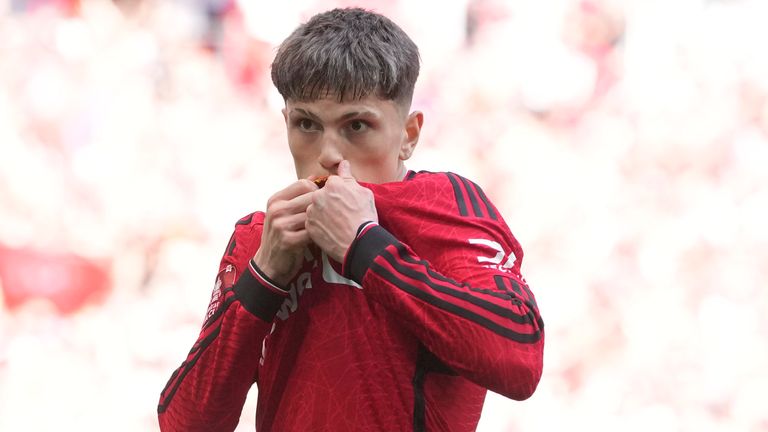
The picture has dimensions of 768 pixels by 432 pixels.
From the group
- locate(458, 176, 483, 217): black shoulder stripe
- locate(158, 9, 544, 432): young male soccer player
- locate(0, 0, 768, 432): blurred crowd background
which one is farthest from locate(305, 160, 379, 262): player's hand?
locate(0, 0, 768, 432): blurred crowd background

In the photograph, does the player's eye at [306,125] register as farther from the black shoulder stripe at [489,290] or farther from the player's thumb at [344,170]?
the black shoulder stripe at [489,290]

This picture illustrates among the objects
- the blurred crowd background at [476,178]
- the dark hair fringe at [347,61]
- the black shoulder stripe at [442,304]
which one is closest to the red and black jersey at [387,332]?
the black shoulder stripe at [442,304]

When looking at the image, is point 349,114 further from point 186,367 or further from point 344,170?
point 186,367

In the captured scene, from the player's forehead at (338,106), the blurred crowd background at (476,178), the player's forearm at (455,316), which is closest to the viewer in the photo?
the player's forearm at (455,316)

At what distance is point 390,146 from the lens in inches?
37.8

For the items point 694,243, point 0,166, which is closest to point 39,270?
point 0,166

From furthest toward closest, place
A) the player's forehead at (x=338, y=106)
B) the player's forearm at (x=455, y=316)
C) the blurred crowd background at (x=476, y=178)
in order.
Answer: the blurred crowd background at (x=476, y=178) < the player's forehead at (x=338, y=106) < the player's forearm at (x=455, y=316)

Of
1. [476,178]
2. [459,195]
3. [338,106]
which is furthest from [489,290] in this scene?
[476,178]

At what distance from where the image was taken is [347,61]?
36.2 inches

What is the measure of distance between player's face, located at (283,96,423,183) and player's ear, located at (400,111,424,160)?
28 millimetres

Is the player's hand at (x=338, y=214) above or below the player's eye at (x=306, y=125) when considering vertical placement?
below

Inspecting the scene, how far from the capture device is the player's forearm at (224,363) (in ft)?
2.92

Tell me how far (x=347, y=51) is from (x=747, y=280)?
1443 mm

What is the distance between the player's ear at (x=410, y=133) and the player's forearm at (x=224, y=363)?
0.22 m
